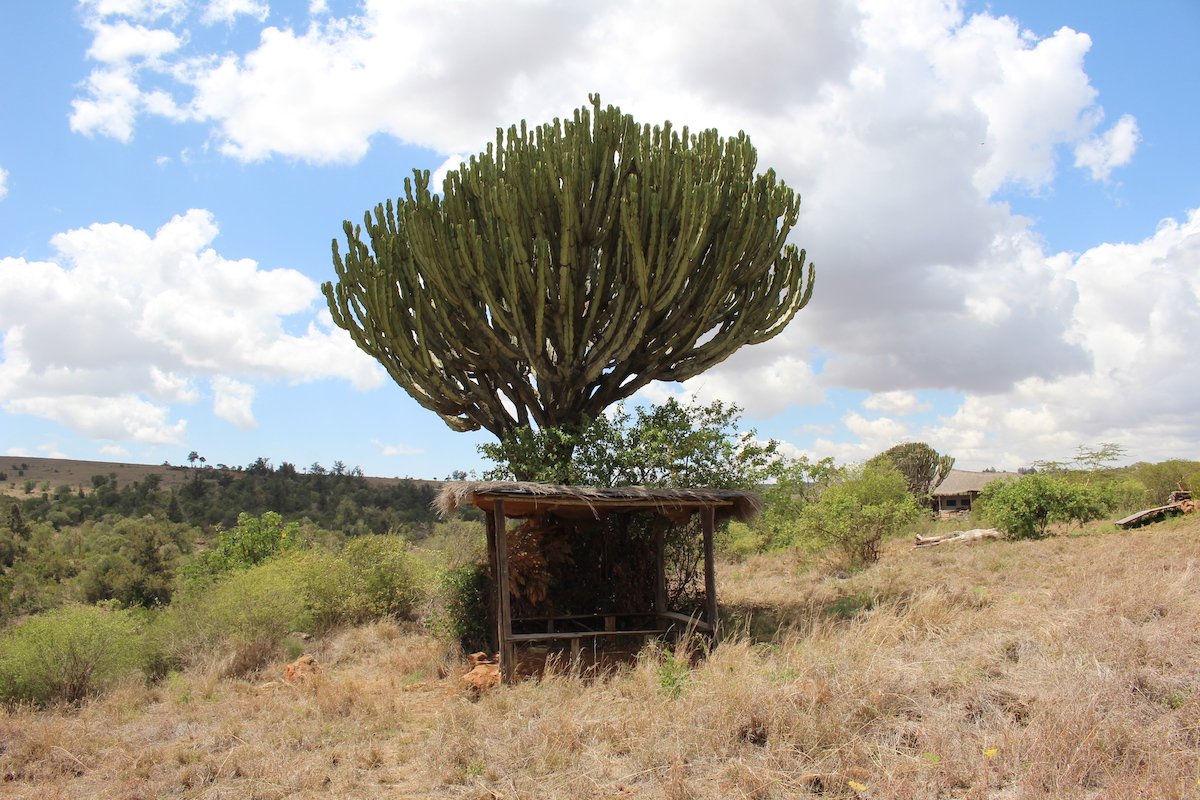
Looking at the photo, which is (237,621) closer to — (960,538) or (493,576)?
(493,576)

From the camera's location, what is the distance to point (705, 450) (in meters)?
10.9

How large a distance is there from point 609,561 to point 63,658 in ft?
22.0

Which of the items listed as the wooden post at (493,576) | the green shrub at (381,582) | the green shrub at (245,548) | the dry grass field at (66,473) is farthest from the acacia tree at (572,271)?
the dry grass field at (66,473)

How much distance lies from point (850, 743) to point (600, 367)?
6236 mm

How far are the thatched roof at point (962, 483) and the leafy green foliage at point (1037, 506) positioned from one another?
21.1 meters

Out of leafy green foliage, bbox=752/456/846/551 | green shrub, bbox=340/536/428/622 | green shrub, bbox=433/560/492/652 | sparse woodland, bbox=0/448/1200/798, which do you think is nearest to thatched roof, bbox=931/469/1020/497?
leafy green foliage, bbox=752/456/846/551

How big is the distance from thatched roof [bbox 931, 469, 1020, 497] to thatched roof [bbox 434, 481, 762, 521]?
33086 mm

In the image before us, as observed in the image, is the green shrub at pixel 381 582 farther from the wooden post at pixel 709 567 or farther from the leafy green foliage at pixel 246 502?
the leafy green foliage at pixel 246 502

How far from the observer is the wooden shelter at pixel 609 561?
9422 mm

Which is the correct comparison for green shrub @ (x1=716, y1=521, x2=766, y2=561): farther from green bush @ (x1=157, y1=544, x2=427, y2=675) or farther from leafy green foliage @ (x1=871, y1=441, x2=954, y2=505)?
leafy green foliage @ (x1=871, y1=441, x2=954, y2=505)

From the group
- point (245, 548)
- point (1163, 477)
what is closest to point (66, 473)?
point (245, 548)

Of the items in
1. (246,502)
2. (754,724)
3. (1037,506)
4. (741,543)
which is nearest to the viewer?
(754,724)

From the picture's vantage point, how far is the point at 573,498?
8.95 m

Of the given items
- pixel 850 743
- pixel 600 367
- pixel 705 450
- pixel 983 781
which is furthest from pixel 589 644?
pixel 983 781
